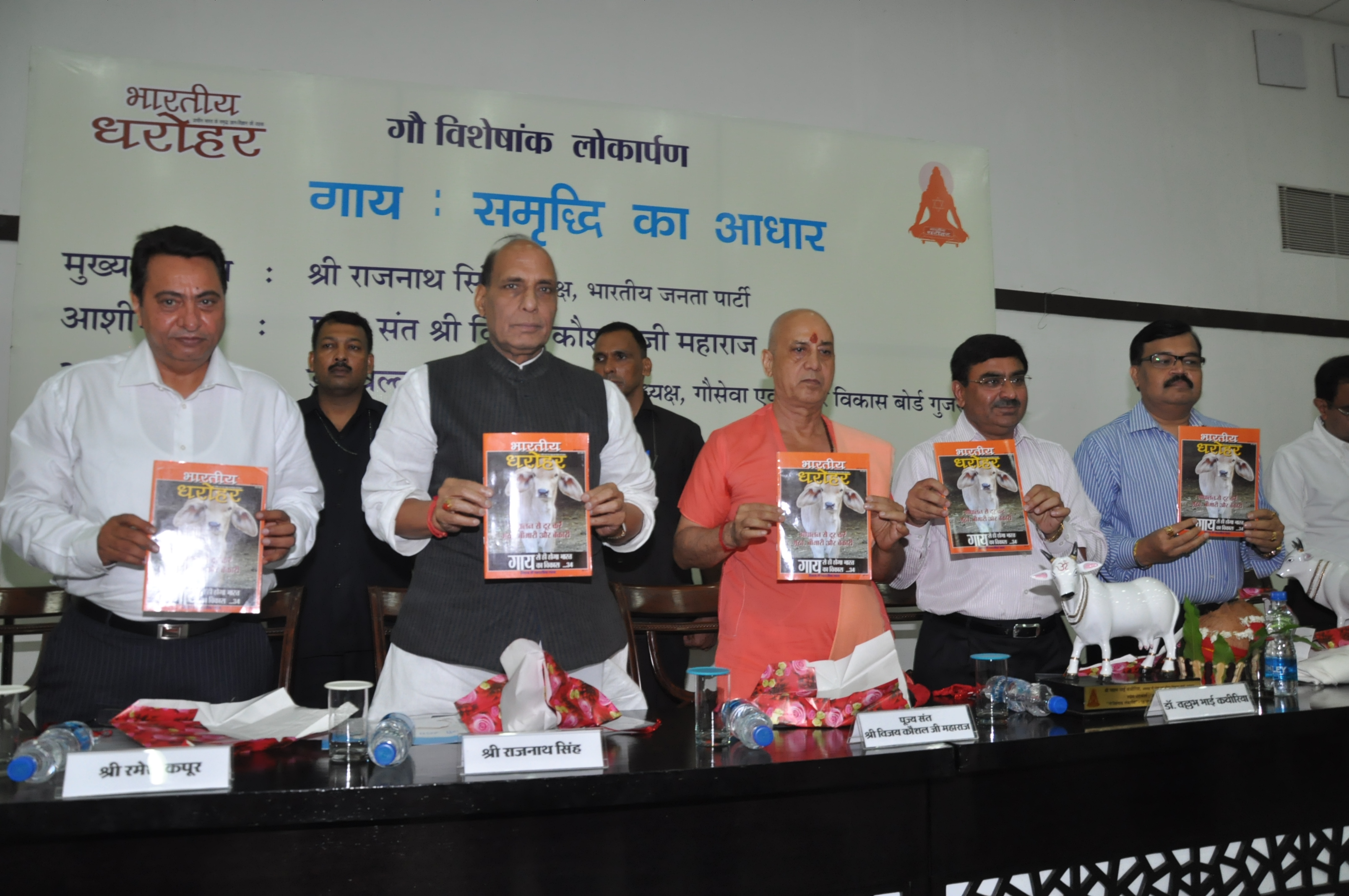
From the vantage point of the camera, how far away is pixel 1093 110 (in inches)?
235

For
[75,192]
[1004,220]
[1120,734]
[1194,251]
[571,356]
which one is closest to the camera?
[1120,734]

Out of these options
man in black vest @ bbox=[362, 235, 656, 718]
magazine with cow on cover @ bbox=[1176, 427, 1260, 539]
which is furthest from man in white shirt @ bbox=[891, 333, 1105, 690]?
man in black vest @ bbox=[362, 235, 656, 718]

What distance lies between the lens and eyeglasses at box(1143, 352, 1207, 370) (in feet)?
10.2

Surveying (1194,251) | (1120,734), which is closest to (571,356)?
(1120,734)

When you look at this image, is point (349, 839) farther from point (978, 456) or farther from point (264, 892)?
point (978, 456)

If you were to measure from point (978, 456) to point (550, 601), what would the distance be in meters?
1.28

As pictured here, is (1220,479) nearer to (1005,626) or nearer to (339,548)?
(1005,626)

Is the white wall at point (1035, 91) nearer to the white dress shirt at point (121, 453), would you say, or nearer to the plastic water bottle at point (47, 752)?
the white dress shirt at point (121, 453)

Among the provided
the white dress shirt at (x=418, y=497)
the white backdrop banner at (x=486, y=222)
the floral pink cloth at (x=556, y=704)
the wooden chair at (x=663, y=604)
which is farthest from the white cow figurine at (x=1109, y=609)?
the white backdrop banner at (x=486, y=222)

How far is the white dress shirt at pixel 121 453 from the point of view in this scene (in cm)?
211

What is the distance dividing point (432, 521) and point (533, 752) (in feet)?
2.26

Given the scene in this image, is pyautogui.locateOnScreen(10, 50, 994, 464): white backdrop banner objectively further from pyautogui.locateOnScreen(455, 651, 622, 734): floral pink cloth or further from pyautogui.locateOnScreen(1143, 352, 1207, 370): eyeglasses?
pyautogui.locateOnScreen(455, 651, 622, 734): floral pink cloth

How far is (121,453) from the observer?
223cm

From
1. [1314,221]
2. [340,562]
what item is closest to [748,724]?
[340,562]
